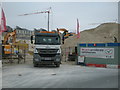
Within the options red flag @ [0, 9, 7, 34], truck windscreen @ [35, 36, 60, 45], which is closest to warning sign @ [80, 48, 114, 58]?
truck windscreen @ [35, 36, 60, 45]

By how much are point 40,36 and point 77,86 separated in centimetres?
790

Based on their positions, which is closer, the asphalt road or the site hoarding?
the asphalt road

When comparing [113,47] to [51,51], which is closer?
[51,51]

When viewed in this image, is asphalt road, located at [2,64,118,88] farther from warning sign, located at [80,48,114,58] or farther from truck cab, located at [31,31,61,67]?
warning sign, located at [80,48,114,58]

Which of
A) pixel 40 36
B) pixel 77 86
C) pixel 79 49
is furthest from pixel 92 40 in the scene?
pixel 77 86

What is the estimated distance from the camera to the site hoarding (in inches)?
577

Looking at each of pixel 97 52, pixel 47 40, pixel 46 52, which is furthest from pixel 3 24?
pixel 97 52

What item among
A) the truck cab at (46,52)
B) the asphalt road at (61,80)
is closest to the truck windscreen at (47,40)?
the truck cab at (46,52)

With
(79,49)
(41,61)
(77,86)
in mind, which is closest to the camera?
(77,86)

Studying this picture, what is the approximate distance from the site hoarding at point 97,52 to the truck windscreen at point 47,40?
3.60 meters

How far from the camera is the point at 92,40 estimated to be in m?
45.7

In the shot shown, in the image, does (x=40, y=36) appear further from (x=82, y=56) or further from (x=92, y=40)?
(x=92, y=40)

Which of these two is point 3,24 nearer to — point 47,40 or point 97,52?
point 47,40

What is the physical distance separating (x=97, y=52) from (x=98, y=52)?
0.37ft
